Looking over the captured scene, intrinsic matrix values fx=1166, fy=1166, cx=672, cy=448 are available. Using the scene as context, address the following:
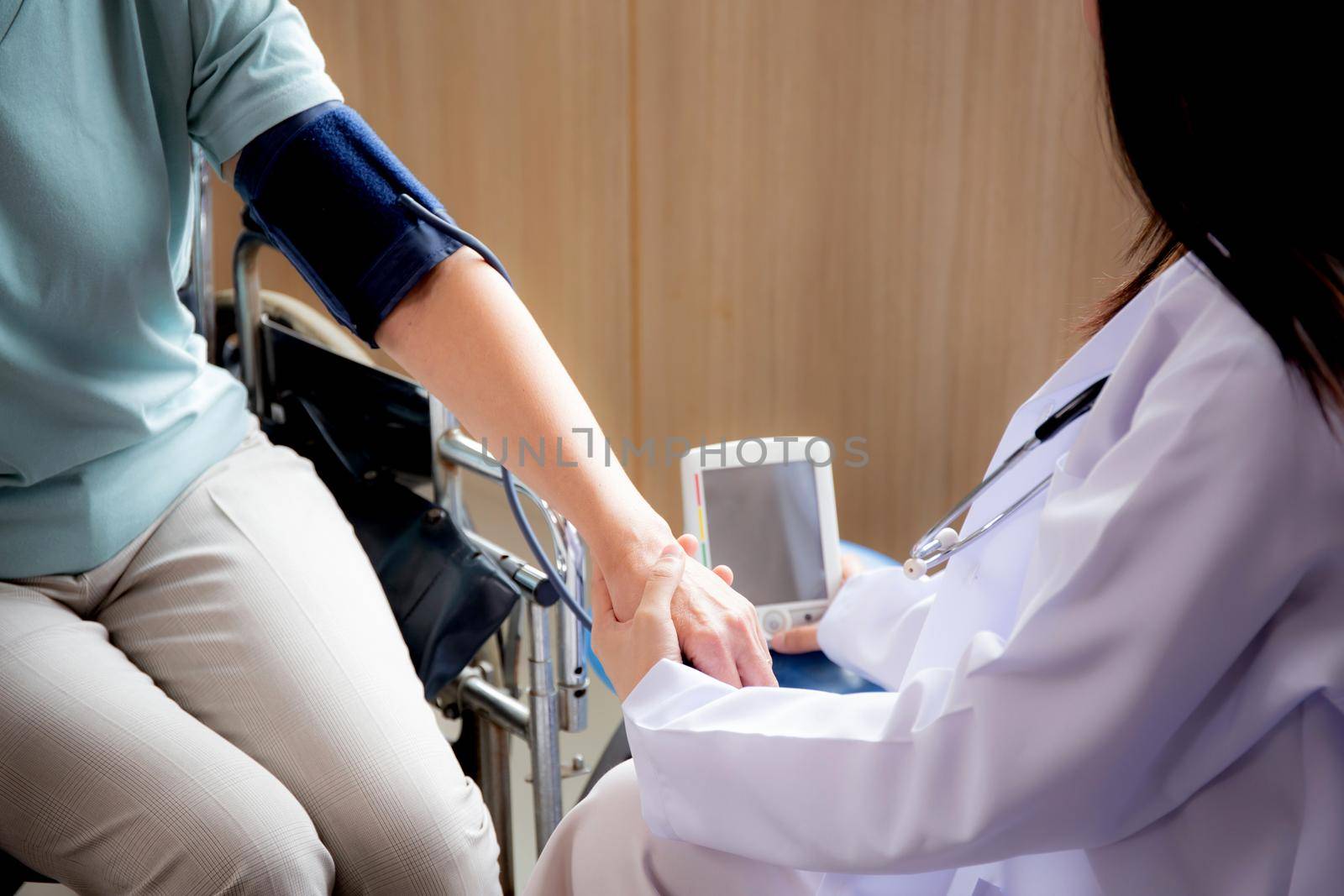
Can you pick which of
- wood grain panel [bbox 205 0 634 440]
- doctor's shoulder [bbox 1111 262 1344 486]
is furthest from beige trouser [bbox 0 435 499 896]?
wood grain panel [bbox 205 0 634 440]

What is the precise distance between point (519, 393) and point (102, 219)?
0.37m

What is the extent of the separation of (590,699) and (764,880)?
4.93ft

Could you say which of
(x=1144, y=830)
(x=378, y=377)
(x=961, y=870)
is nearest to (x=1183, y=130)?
(x=1144, y=830)

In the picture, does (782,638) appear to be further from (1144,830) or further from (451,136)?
(451,136)

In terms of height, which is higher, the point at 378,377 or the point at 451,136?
the point at 451,136

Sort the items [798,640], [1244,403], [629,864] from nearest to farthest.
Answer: [1244,403], [629,864], [798,640]

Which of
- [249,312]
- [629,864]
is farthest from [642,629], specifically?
[249,312]

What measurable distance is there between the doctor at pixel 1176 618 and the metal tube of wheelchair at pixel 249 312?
1.01 meters

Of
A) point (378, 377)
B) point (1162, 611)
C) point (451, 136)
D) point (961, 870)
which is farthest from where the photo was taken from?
point (451, 136)

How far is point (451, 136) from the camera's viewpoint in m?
2.38

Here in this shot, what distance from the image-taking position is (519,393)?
1.02 m

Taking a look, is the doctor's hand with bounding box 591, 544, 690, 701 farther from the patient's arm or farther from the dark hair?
the dark hair

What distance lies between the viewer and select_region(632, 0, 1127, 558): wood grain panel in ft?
6.73

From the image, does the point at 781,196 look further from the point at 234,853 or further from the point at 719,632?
the point at 234,853
